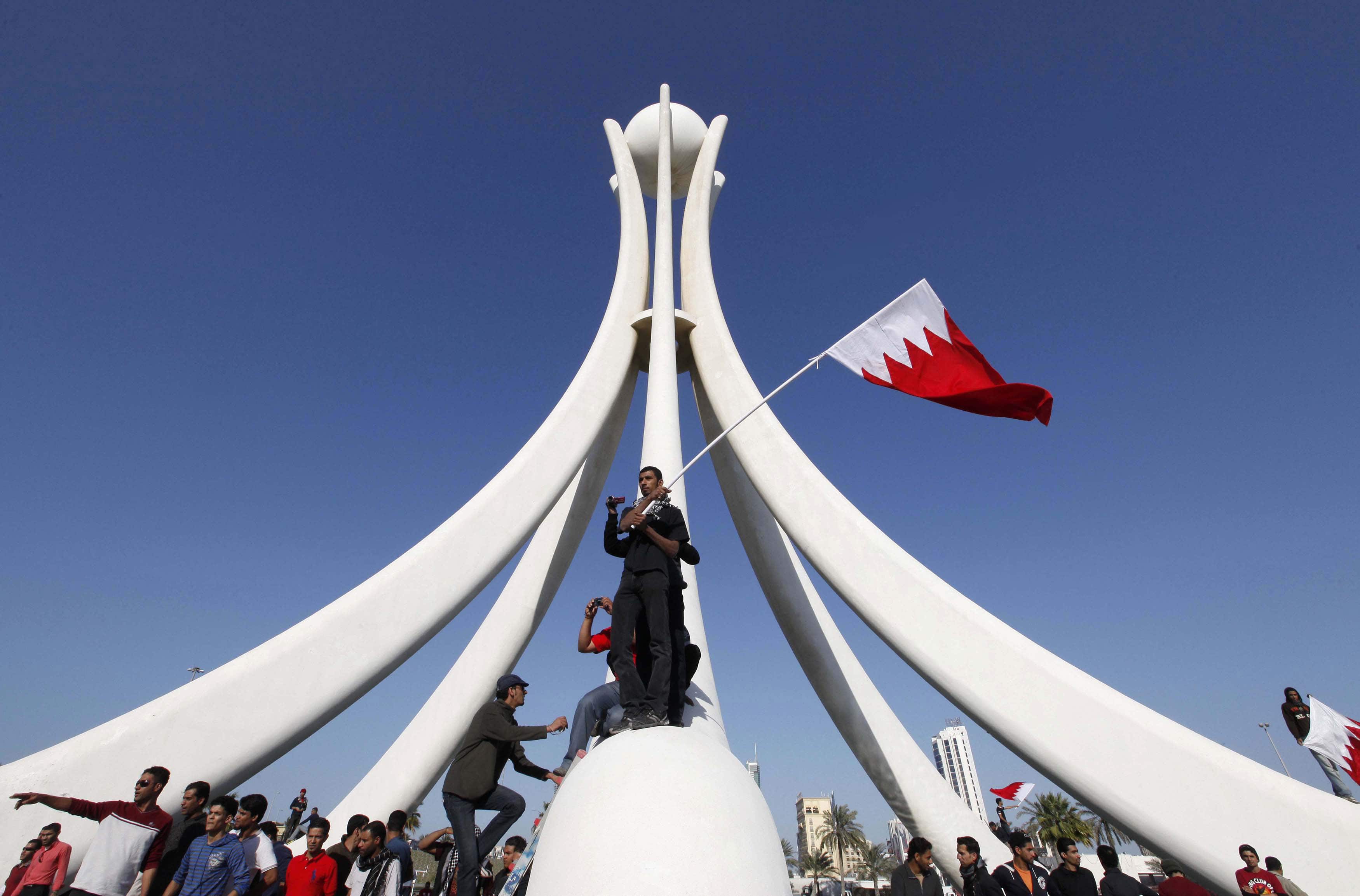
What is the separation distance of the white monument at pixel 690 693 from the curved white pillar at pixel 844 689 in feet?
0.09

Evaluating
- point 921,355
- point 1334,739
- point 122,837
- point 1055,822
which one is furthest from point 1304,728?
point 1055,822

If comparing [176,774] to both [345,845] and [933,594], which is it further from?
[933,594]

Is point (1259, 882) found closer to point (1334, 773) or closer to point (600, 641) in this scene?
point (1334, 773)

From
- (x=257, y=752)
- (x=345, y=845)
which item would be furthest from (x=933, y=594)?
(x=257, y=752)

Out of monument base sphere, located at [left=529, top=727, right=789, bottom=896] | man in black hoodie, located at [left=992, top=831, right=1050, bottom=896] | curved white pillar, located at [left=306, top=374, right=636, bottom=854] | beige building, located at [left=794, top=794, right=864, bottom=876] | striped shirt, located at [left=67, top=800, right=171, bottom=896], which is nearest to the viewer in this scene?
monument base sphere, located at [left=529, top=727, right=789, bottom=896]

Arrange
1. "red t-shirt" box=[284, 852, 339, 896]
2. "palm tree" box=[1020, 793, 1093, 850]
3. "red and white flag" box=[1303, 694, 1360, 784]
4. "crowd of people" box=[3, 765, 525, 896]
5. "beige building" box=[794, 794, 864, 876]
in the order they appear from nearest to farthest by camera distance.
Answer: "crowd of people" box=[3, 765, 525, 896]
"red t-shirt" box=[284, 852, 339, 896]
"red and white flag" box=[1303, 694, 1360, 784]
"palm tree" box=[1020, 793, 1093, 850]
"beige building" box=[794, 794, 864, 876]

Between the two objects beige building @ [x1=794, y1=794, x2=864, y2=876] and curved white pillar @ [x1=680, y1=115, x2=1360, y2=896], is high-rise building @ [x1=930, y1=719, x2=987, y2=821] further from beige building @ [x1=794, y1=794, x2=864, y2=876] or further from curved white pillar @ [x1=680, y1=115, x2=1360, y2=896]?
curved white pillar @ [x1=680, y1=115, x2=1360, y2=896]

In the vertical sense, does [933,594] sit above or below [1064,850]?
above

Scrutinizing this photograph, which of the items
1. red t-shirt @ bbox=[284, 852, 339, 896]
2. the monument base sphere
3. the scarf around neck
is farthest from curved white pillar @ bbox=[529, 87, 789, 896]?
red t-shirt @ bbox=[284, 852, 339, 896]

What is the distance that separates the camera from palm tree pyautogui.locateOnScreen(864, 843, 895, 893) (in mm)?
Result: 38875

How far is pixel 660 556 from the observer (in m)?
4.12

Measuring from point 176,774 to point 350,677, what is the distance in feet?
→ 3.79

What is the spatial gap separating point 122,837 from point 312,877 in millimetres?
881

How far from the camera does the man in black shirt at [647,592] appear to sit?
3.96 meters
